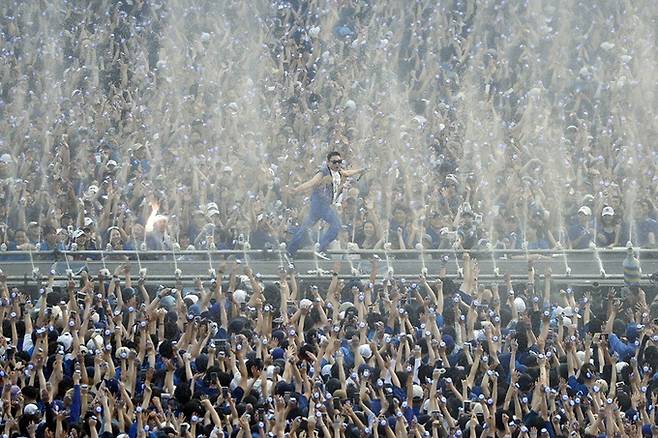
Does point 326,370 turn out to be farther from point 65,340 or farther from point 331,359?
point 65,340

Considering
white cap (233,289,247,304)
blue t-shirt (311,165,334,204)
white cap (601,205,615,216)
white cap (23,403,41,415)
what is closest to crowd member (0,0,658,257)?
white cap (601,205,615,216)

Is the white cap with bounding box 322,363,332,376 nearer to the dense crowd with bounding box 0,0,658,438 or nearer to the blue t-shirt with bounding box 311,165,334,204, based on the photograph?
the dense crowd with bounding box 0,0,658,438

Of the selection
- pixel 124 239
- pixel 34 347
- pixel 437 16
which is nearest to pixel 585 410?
pixel 34 347

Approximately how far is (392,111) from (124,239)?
5.55 meters

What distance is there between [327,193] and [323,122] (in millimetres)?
5124

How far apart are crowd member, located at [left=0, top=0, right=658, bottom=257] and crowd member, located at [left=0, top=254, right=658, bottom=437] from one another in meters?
1.90

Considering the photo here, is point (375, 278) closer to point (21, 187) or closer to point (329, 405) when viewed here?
point (329, 405)

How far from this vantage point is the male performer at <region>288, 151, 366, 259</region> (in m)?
20.5

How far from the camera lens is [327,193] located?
67.5 ft

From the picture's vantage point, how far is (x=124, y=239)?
851 inches

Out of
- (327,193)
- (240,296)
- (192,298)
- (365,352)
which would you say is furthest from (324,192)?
(365,352)

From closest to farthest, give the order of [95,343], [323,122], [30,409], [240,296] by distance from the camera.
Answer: [30,409] → [95,343] → [240,296] → [323,122]

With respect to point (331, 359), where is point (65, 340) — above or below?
above

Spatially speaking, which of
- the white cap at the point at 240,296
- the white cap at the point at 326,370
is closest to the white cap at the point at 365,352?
the white cap at the point at 326,370
